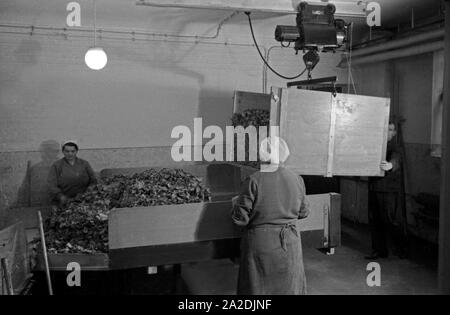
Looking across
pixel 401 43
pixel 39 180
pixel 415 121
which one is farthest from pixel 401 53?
pixel 39 180

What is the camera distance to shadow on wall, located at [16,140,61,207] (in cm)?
643

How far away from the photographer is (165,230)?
11.2 feet

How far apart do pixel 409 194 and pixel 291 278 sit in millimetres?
4010

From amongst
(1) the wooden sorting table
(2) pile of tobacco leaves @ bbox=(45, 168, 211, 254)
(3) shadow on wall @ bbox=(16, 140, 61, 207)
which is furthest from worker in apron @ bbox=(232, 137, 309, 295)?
(3) shadow on wall @ bbox=(16, 140, 61, 207)

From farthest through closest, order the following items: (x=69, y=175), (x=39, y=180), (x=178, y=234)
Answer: (x=39, y=180) → (x=69, y=175) → (x=178, y=234)

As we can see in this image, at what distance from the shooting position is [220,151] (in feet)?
24.8

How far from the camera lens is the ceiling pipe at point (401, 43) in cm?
541

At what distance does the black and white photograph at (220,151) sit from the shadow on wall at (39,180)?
0.02m

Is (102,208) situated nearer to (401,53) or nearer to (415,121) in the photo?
(401,53)

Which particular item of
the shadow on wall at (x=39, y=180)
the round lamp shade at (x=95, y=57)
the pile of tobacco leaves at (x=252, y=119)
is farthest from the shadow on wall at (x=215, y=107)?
the round lamp shade at (x=95, y=57)

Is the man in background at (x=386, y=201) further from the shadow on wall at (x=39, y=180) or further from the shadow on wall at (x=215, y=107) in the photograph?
the shadow on wall at (x=39, y=180)

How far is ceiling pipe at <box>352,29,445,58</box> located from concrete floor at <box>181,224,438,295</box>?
2949 millimetres

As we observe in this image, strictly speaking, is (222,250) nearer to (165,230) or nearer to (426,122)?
(165,230)

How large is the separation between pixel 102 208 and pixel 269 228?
5.55 ft
